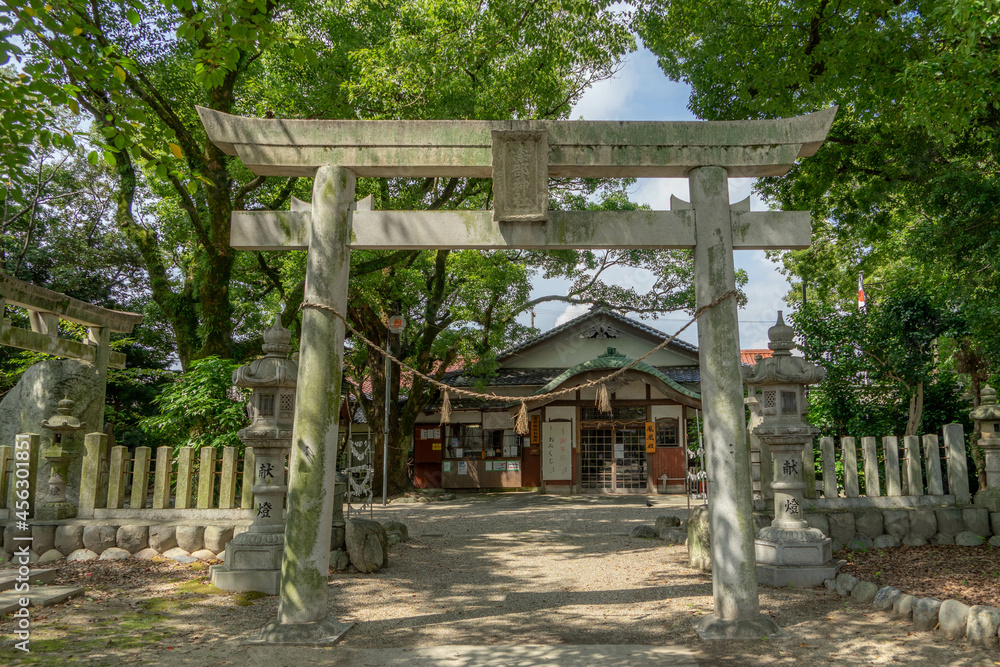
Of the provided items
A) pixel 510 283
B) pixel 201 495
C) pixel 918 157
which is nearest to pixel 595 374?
pixel 510 283

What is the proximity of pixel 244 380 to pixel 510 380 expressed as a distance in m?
14.5

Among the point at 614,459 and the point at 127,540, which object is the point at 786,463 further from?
the point at 614,459

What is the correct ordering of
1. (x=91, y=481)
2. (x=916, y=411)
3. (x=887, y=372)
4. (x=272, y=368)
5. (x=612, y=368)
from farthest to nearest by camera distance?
(x=612, y=368)
(x=887, y=372)
(x=916, y=411)
(x=91, y=481)
(x=272, y=368)

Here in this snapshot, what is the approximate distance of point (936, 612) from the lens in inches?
206

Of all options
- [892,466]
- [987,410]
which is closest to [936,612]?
[892,466]

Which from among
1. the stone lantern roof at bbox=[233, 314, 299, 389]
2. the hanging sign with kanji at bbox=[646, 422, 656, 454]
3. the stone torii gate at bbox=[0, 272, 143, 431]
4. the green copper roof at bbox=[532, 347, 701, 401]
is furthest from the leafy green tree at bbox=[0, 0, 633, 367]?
the hanging sign with kanji at bbox=[646, 422, 656, 454]

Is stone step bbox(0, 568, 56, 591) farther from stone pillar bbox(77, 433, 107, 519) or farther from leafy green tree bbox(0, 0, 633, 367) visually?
leafy green tree bbox(0, 0, 633, 367)

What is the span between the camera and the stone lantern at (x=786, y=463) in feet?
22.9

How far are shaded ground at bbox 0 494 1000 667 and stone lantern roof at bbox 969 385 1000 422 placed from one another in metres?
4.02

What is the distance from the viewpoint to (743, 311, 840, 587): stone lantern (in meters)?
6.97

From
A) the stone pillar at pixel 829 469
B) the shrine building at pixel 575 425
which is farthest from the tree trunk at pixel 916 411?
the shrine building at pixel 575 425

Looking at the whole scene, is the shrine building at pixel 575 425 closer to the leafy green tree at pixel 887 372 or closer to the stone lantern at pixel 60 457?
the leafy green tree at pixel 887 372

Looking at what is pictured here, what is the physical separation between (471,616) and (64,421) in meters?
6.12

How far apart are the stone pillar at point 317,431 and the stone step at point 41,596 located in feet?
7.80
